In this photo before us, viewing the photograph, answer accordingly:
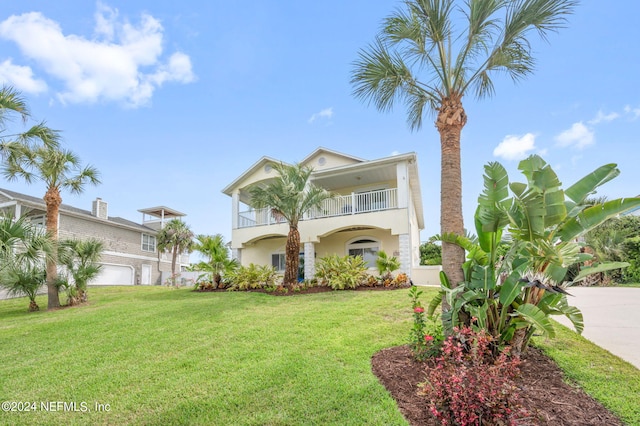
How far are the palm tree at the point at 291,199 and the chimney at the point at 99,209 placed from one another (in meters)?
19.1

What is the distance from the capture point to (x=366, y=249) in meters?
19.0

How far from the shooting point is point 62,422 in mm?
4395

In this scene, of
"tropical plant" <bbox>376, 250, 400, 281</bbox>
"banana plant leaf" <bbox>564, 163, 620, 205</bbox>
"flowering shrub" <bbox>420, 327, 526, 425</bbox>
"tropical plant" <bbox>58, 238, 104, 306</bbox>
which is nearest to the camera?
"flowering shrub" <bbox>420, 327, 526, 425</bbox>

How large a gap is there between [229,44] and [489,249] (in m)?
11.0

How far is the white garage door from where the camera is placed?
86.3 feet

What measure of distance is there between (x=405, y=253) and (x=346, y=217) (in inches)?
137

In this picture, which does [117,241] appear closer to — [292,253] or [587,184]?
[292,253]

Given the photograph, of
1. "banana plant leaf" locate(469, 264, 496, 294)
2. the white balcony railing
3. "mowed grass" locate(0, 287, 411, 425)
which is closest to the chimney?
the white balcony railing

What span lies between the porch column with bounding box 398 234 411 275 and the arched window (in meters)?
2.83

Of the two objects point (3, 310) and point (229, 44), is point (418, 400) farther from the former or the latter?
point (3, 310)

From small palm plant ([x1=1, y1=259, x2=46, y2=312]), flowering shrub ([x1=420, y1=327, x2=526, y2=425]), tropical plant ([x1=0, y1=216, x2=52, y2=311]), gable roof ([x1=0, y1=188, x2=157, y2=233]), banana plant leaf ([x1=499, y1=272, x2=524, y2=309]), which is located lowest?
flowering shrub ([x1=420, y1=327, x2=526, y2=425])

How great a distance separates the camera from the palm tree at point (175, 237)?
3098 cm

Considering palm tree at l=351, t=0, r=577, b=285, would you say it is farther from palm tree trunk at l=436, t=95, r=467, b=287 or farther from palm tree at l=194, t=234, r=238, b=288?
palm tree at l=194, t=234, r=238, b=288

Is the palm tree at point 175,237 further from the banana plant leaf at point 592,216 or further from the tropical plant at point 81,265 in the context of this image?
the banana plant leaf at point 592,216
